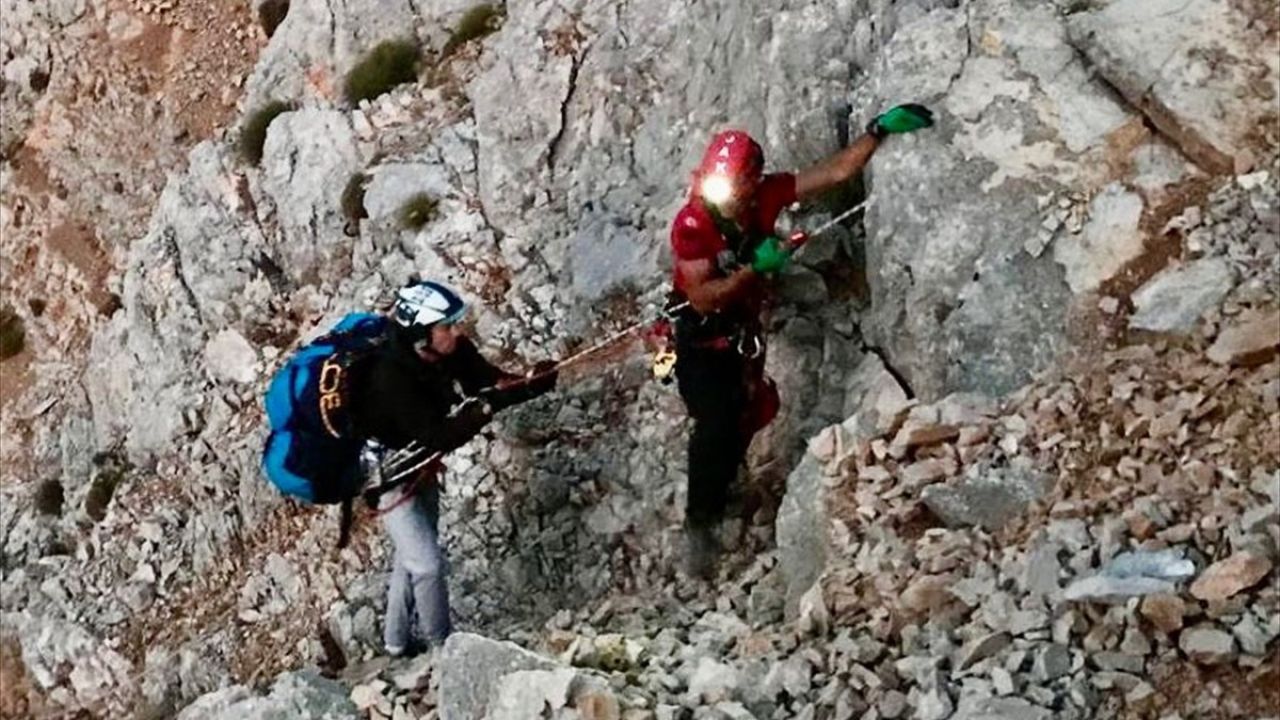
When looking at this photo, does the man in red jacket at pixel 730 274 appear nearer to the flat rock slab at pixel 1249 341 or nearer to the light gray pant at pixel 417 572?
the light gray pant at pixel 417 572

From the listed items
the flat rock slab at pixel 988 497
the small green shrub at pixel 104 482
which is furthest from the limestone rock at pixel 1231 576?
the small green shrub at pixel 104 482

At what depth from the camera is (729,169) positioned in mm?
11164

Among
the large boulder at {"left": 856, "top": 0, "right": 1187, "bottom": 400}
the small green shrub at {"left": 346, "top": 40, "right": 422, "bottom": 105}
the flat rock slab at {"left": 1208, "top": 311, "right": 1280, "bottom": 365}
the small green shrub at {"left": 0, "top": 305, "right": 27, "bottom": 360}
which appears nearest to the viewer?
the flat rock slab at {"left": 1208, "top": 311, "right": 1280, "bottom": 365}

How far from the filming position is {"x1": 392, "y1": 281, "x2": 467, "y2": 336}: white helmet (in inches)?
448

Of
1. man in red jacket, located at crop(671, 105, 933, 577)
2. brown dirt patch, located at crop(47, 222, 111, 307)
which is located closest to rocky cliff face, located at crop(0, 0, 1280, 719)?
man in red jacket, located at crop(671, 105, 933, 577)

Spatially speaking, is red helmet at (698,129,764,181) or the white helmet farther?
the white helmet

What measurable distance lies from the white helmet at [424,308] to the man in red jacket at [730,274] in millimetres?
1766

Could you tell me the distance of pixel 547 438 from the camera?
14.9 metres

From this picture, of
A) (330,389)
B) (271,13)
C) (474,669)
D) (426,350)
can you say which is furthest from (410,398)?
(271,13)

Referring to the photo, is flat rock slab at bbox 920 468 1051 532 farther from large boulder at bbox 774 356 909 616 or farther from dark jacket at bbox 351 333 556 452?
dark jacket at bbox 351 333 556 452

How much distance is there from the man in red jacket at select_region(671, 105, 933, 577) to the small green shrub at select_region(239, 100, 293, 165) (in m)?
10.4

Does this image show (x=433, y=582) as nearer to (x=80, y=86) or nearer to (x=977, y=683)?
(x=977, y=683)

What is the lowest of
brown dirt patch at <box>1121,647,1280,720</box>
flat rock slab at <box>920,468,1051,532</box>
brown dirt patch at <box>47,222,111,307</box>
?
brown dirt patch at <box>1121,647,1280,720</box>

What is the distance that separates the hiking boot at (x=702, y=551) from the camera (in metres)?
13.0
